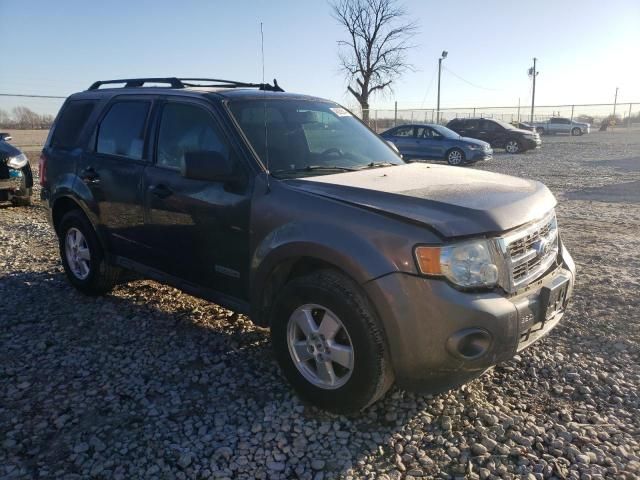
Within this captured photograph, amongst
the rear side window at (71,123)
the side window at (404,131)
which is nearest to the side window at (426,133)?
the side window at (404,131)

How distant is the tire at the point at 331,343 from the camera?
2.77 meters

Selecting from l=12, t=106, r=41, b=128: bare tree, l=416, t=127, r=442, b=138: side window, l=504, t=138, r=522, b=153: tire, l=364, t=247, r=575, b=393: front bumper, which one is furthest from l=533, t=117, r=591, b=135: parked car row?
l=364, t=247, r=575, b=393: front bumper

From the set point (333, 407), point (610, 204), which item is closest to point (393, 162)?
point (333, 407)

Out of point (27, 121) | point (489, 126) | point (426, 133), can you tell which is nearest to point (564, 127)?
point (489, 126)

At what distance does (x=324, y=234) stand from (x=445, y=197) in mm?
709

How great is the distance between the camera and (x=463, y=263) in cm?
262

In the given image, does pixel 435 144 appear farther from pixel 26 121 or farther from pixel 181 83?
pixel 26 121

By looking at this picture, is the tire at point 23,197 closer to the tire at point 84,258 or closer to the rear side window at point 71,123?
the rear side window at point 71,123

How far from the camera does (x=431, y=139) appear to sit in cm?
1859

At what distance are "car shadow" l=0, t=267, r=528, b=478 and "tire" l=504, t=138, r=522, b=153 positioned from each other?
21970mm

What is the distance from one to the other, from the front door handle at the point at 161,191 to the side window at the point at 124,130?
0.39 metres

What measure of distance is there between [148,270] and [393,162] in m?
2.20

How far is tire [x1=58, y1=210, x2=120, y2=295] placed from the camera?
478 centimetres

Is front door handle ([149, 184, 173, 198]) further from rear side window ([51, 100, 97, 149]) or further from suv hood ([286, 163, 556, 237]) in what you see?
rear side window ([51, 100, 97, 149])
